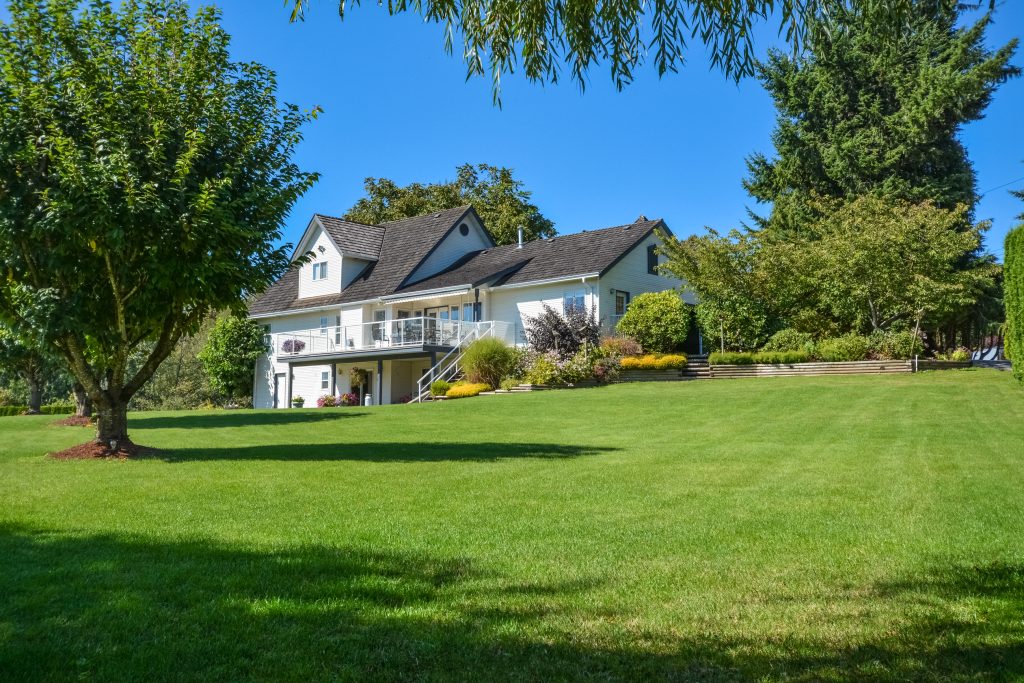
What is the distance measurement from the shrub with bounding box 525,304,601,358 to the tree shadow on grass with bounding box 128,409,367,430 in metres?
7.96

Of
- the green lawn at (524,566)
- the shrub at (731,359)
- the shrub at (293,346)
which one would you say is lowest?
the green lawn at (524,566)

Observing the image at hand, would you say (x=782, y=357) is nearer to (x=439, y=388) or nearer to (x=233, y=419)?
(x=439, y=388)

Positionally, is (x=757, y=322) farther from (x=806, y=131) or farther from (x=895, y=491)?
(x=895, y=491)

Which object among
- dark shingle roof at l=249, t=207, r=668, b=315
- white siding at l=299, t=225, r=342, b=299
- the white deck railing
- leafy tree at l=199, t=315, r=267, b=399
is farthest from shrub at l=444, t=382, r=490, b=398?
leafy tree at l=199, t=315, r=267, b=399

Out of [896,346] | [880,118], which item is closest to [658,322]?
[896,346]

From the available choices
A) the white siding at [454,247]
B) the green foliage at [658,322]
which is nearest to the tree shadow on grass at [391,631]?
the green foliage at [658,322]

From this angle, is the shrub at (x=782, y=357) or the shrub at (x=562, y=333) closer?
the shrub at (x=782, y=357)

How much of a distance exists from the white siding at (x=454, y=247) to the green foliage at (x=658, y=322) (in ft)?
34.2

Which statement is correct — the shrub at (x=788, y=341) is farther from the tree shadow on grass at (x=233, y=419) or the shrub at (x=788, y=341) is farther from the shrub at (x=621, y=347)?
the tree shadow on grass at (x=233, y=419)

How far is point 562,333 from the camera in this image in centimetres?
2958

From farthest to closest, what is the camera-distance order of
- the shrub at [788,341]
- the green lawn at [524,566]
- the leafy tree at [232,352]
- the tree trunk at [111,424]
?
the leafy tree at [232,352] → the shrub at [788,341] → the tree trunk at [111,424] → the green lawn at [524,566]

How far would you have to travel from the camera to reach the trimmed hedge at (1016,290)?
59.0 ft

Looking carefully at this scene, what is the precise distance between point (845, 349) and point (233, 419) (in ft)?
61.9

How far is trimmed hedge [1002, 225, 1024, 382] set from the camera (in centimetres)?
1797
